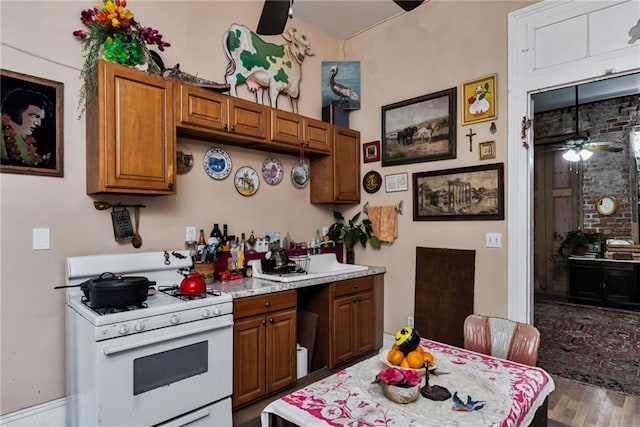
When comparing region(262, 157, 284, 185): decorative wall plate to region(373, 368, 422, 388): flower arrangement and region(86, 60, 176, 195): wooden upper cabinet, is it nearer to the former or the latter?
region(86, 60, 176, 195): wooden upper cabinet

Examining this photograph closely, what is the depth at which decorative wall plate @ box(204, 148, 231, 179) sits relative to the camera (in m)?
2.97

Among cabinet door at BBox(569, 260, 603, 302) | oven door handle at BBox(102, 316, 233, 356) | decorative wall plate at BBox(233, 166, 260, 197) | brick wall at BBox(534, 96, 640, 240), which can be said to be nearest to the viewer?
oven door handle at BBox(102, 316, 233, 356)

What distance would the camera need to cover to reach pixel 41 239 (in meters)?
2.19

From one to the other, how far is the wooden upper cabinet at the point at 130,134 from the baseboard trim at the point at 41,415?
Answer: 1.31 metres

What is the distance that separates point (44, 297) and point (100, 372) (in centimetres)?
84

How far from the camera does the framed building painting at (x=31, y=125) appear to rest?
81.7 inches

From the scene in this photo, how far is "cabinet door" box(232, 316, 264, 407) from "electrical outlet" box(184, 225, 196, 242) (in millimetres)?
854

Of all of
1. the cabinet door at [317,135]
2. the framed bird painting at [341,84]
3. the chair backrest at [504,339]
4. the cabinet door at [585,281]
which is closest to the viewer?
the chair backrest at [504,339]

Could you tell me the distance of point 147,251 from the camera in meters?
2.62

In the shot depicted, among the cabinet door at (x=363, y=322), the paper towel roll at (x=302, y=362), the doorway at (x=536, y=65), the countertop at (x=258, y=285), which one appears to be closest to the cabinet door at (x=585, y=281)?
the doorway at (x=536, y=65)

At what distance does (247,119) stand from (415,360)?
2.25 meters

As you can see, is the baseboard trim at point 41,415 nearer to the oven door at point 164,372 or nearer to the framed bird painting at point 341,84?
the oven door at point 164,372

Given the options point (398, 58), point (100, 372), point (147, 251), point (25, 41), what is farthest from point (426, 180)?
point (25, 41)

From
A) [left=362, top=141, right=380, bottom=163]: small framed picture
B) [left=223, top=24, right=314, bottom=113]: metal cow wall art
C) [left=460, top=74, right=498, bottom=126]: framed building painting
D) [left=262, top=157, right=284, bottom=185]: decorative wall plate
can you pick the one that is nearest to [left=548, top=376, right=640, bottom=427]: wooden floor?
[left=460, top=74, right=498, bottom=126]: framed building painting
